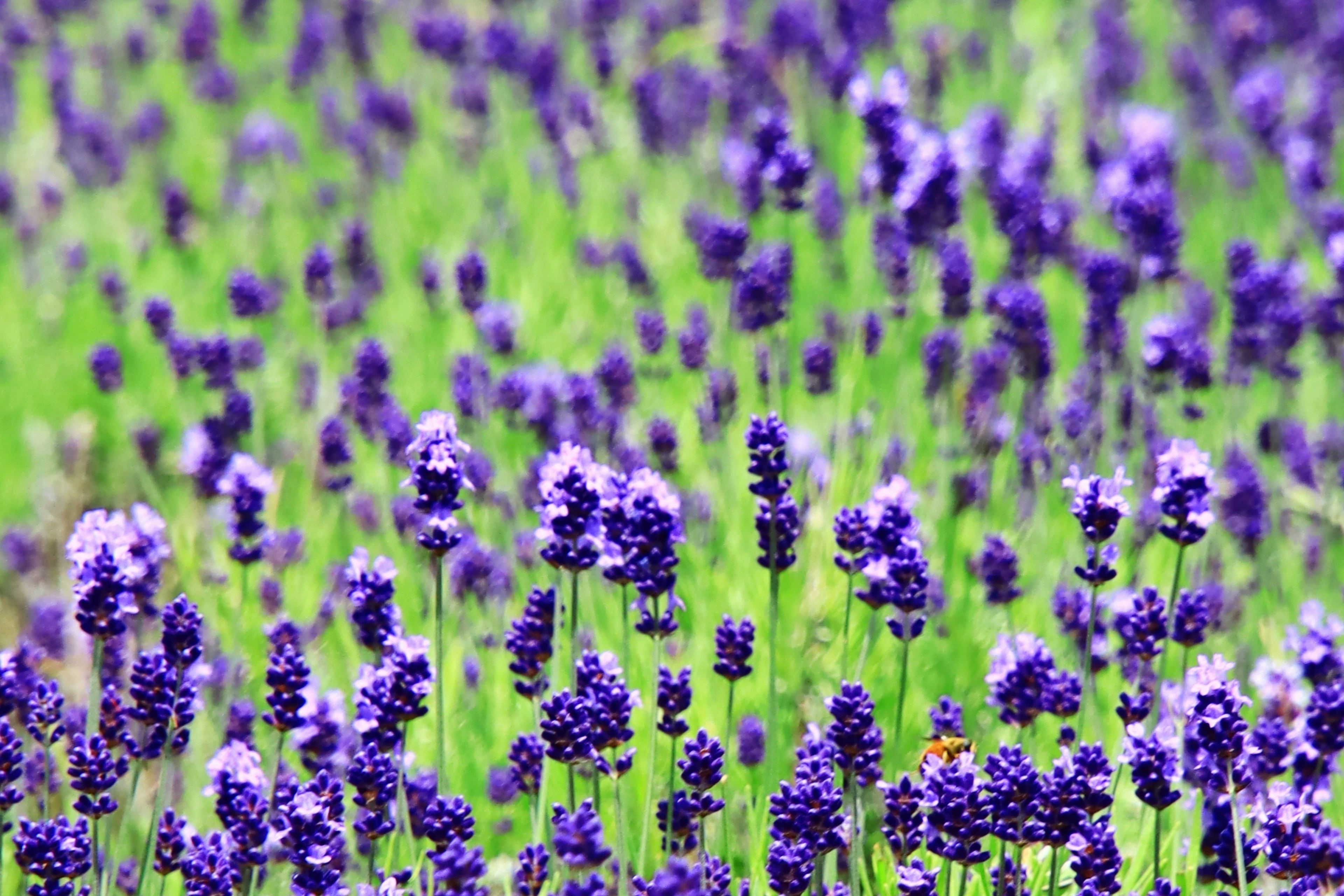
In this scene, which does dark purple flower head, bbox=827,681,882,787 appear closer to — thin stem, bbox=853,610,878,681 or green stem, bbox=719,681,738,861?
green stem, bbox=719,681,738,861

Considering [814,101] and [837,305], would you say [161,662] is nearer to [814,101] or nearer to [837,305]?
[837,305]

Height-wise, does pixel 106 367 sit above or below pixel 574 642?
above

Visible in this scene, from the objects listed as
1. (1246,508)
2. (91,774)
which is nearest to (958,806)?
(91,774)

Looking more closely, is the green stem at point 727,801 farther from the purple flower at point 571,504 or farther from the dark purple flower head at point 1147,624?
the dark purple flower head at point 1147,624

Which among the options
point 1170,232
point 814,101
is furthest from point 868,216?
point 1170,232

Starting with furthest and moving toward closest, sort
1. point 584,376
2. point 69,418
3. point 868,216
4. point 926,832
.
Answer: point 868,216, point 69,418, point 584,376, point 926,832

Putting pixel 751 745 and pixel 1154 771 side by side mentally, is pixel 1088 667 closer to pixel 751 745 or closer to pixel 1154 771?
pixel 1154 771
